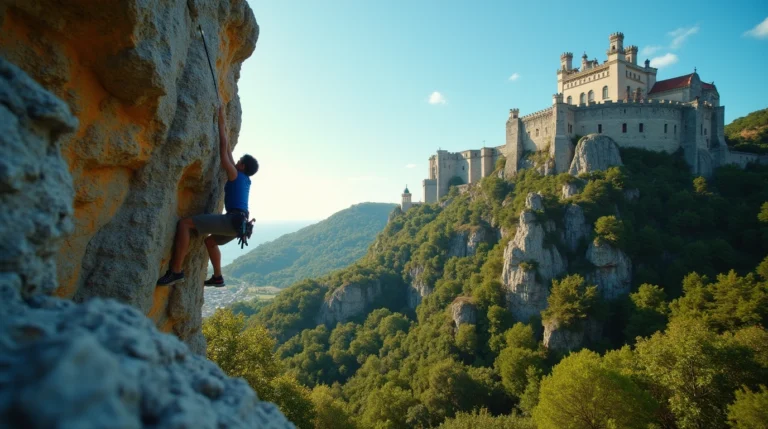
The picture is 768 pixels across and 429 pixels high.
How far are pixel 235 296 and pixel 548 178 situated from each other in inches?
3864

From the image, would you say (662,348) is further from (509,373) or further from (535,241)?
(535,241)

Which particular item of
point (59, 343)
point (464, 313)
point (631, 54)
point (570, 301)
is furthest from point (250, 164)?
point (631, 54)

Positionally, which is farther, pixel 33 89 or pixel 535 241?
pixel 535 241

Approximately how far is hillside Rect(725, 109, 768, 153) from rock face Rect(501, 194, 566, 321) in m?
31.2

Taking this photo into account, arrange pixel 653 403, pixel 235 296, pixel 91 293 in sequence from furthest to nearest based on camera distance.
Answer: pixel 235 296 < pixel 653 403 < pixel 91 293

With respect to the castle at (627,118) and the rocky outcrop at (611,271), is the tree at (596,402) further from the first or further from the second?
the castle at (627,118)

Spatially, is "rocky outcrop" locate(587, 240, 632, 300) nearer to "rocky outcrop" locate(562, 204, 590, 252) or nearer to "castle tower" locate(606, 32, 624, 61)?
"rocky outcrop" locate(562, 204, 590, 252)

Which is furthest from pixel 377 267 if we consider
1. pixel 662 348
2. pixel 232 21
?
pixel 232 21

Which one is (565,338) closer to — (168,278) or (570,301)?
(570,301)

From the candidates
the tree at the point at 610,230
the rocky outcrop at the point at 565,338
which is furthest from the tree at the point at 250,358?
the tree at the point at 610,230

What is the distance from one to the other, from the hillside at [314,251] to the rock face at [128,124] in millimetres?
127462

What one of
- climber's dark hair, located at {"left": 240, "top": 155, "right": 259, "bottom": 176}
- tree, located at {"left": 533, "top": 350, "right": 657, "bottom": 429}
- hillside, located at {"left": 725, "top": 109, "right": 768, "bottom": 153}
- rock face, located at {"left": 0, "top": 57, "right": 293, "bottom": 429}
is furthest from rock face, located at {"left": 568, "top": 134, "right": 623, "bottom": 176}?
rock face, located at {"left": 0, "top": 57, "right": 293, "bottom": 429}

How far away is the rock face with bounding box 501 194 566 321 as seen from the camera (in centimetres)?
3797

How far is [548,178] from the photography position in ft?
153
